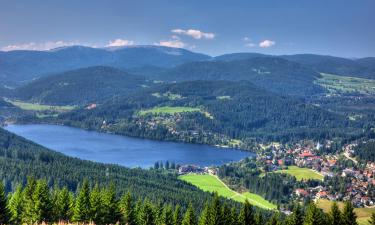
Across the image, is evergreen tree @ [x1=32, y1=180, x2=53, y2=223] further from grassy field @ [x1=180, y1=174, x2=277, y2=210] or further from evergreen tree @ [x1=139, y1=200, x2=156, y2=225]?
grassy field @ [x1=180, y1=174, x2=277, y2=210]

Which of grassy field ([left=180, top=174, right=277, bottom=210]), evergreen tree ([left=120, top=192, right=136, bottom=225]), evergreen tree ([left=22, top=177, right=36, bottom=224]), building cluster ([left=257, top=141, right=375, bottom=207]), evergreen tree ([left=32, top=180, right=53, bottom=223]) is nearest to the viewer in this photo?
evergreen tree ([left=32, top=180, right=53, bottom=223])

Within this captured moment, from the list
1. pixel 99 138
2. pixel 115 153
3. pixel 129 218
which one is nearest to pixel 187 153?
pixel 115 153

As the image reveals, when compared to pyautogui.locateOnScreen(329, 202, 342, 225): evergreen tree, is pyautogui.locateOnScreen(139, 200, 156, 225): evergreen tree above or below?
below

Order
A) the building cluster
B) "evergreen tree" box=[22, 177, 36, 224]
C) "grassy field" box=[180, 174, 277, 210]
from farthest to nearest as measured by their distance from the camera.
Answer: the building cluster
"grassy field" box=[180, 174, 277, 210]
"evergreen tree" box=[22, 177, 36, 224]

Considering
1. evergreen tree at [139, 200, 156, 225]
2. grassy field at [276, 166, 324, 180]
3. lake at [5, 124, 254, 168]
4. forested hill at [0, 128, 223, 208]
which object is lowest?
lake at [5, 124, 254, 168]

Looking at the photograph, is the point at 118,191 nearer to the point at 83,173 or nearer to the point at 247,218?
the point at 83,173

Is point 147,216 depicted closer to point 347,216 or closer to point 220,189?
point 347,216

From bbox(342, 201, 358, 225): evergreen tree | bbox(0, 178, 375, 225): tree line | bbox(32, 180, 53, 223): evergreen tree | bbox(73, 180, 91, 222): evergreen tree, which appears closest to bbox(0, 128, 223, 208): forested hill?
bbox(0, 178, 375, 225): tree line
